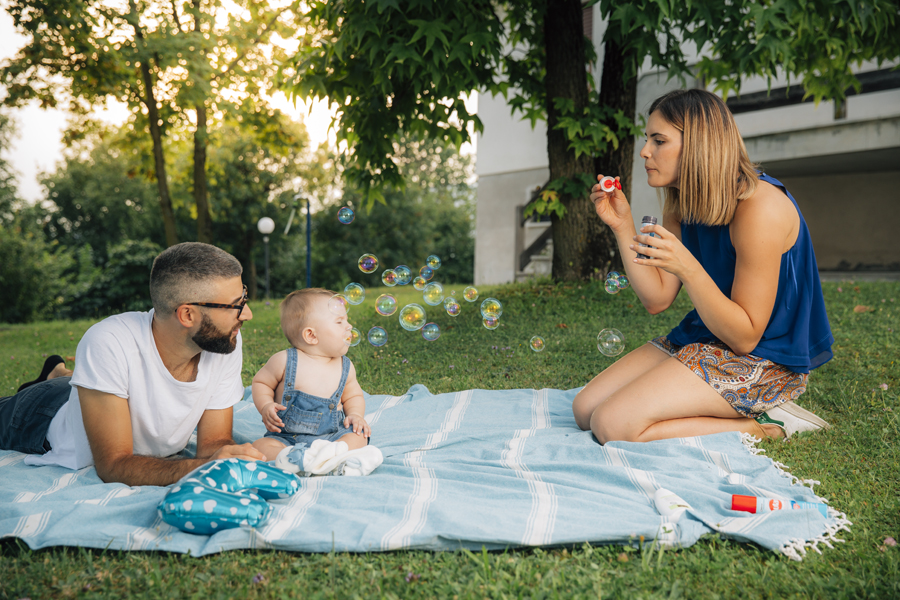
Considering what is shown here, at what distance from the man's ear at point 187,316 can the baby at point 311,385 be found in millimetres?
459

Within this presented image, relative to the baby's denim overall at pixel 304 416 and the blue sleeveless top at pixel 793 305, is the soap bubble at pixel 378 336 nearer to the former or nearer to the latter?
the baby's denim overall at pixel 304 416

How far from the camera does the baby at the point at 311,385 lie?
2639mm

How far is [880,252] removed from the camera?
40.9ft

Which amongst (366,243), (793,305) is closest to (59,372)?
(793,305)

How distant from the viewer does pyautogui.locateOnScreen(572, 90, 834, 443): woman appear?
2.52m

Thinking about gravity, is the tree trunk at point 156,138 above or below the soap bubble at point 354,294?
above

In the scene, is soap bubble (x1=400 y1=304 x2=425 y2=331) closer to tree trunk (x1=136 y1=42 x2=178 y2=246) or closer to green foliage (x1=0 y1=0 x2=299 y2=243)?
green foliage (x1=0 y1=0 x2=299 y2=243)

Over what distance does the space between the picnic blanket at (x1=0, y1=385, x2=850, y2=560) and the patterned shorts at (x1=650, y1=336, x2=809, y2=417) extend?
0.18m

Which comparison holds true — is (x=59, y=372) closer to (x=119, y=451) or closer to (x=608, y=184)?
→ (x=119, y=451)

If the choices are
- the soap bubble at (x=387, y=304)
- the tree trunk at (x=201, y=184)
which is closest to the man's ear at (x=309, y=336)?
the soap bubble at (x=387, y=304)

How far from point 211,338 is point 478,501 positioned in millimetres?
1184

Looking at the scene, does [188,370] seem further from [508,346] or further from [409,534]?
[508,346]

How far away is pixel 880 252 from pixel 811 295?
1225cm

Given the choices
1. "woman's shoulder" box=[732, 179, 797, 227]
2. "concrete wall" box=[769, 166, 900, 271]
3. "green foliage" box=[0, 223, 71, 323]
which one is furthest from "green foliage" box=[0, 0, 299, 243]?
"concrete wall" box=[769, 166, 900, 271]
